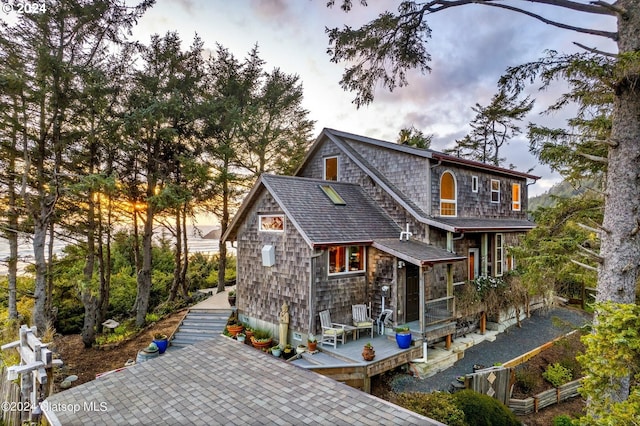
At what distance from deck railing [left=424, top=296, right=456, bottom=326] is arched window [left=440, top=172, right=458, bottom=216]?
357 cm

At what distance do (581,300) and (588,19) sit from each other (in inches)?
607

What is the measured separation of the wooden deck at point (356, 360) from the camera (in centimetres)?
818

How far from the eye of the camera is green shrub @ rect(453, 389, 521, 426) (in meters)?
6.35

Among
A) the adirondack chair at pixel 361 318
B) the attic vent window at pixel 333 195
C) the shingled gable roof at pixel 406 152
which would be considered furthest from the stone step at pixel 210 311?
the shingled gable roof at pixel 406 152

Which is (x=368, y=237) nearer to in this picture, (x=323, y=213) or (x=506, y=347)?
(x=323, y=213)

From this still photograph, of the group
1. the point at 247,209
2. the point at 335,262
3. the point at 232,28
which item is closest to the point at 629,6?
the point at 335,262

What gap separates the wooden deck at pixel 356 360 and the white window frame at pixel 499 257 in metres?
7.68

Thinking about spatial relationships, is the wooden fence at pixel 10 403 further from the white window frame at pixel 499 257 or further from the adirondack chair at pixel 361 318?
the white window frame at pixel 499 257

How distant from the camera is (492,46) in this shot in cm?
1109

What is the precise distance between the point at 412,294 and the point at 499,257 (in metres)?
→ 6.55

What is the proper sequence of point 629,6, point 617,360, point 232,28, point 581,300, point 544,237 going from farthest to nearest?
point 581,300, point 232,28, point 544,237, point 629,6, point 617,360

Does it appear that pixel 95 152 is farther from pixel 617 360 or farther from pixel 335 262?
pixel 617 360

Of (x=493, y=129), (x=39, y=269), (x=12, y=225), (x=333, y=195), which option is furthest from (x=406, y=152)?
(x=493, y=129)

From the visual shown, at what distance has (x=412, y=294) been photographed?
1156cm
